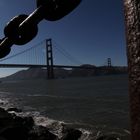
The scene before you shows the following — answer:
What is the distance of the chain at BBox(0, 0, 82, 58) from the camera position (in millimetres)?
910

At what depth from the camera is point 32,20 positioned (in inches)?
41.7

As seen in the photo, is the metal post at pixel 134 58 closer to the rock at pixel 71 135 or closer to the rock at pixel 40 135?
the rock at pixel 40 135

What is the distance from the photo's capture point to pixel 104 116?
50.3ft

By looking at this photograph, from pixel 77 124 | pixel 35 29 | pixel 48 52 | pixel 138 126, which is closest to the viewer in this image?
pixel 138 126

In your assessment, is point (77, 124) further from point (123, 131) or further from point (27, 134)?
point (27, 134)

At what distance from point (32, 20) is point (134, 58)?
1.96 ft

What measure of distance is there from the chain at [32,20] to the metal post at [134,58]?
32 centimetres

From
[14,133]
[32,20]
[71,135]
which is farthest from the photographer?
[71,135]

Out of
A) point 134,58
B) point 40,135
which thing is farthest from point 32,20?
point 40,135

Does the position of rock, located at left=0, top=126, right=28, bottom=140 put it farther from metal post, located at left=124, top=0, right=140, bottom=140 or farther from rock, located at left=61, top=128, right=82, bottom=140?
metal post, located at left=124, top=0, right=140, bottom=140

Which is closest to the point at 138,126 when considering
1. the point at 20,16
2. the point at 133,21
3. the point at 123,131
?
the point at 133,21

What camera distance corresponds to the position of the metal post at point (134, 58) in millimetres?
521

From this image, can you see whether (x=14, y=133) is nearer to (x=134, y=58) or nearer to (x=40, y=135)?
(x=40, y=135)

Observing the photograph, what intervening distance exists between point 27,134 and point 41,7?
26.4ft
